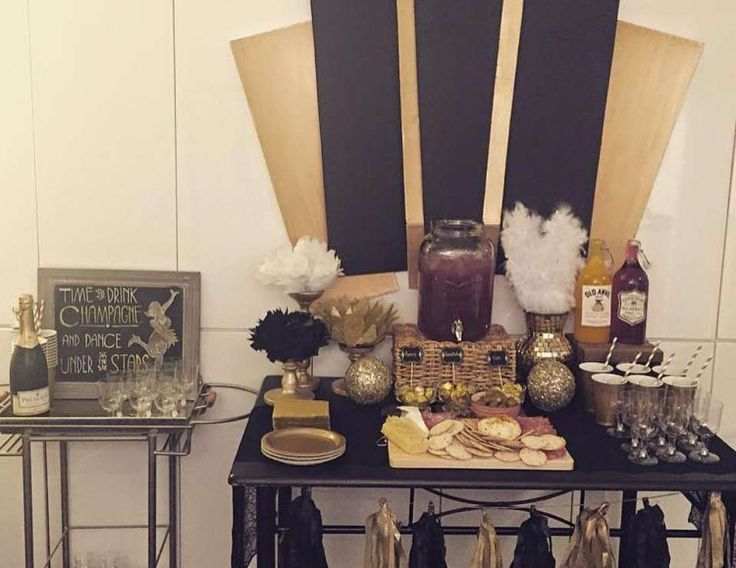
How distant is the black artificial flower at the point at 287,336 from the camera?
65.2 inches

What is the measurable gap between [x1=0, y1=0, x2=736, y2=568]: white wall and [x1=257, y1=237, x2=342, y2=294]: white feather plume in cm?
12

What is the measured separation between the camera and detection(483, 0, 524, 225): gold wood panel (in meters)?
1.74

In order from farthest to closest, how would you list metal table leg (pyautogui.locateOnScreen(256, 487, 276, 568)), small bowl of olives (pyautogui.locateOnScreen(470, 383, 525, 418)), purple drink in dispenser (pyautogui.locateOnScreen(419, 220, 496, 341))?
1. purple drink in dispenser (pyautogui.locateOnScreen(419, 220, 496, 341))
2. small bowl of olives (pyautogui.locateOnScreen(470, 383, 525, 418))
3. metal table leg (pyautogui.locateOnScreen(256, 487, 276, 568))

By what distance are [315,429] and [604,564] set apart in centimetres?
57

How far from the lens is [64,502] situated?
6.20 feet

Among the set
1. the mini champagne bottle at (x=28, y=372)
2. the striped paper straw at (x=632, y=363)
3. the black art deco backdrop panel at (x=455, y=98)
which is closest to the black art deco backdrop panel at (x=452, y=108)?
the black art deco backdrop panel at (x=455, y=98)

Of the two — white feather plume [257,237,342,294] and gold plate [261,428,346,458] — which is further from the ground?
white feather plume [257,237,342,294]

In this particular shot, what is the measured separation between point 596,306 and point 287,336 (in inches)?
25.4

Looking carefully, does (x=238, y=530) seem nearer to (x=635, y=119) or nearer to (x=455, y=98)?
(x=455, y=98)

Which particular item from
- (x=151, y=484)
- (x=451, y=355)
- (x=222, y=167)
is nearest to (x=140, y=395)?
(x=151, y=484)

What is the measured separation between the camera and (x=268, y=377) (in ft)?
6.07

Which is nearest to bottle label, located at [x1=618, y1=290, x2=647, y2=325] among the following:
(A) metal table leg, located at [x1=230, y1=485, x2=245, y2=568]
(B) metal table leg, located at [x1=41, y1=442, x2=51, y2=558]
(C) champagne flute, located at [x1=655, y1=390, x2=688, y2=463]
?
(C) champagne flute, located at [x1=655, y1=390, x2=688, y2=463]

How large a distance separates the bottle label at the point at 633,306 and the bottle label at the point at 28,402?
46.4 inches

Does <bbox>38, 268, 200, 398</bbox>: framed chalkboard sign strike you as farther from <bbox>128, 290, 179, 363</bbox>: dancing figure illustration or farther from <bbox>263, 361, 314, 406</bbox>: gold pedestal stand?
<bbox>263, 361, 314, 406</bbox>: gold pedestal stand
